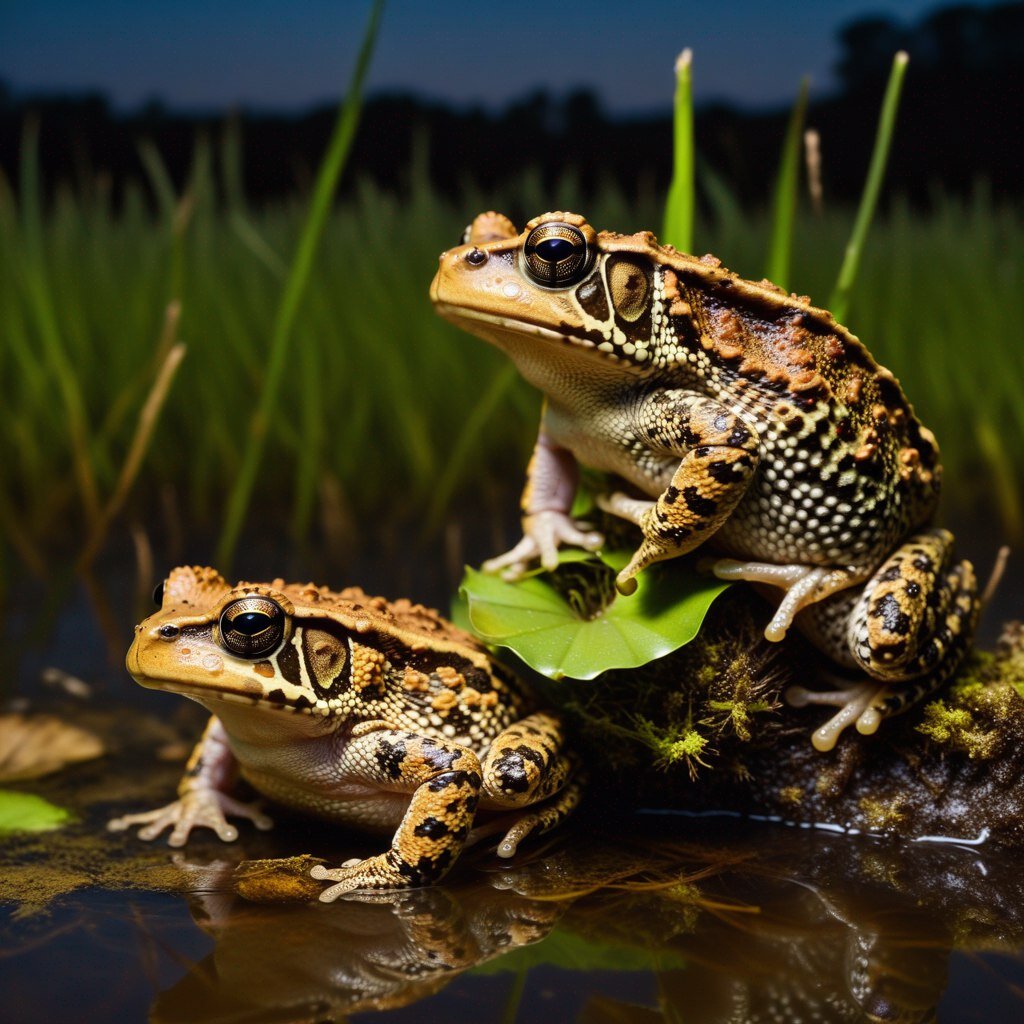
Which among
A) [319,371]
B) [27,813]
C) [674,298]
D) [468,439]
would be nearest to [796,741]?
[674,298]

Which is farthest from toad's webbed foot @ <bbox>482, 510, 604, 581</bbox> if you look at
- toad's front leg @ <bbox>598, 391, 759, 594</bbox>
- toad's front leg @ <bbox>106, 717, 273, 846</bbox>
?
toad's front leg @ <bbox>106, 717, 273, 846</bbox>

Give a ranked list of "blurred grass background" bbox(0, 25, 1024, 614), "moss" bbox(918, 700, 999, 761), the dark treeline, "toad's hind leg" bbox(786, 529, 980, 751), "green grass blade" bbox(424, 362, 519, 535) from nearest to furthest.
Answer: "toad's hind leg" bbox(786, 529, 980, 751)
"moss" bbox(918, 700, 999, 761)
"green grass blade" bbox(424, 362, 519, 535)
"blurred grass background" bbox(0, 25, 1024, 614)
the dark treeline

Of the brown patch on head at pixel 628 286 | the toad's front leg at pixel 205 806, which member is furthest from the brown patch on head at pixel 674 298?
the toad's front leg at pixel 205 806

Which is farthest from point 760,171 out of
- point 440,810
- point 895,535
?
point 440,810

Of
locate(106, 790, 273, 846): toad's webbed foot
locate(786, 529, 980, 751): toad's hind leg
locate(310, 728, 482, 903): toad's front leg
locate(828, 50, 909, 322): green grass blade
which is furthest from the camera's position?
locate(828, 50, 909, 322): green grass blade

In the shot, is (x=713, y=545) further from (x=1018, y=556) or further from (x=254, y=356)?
(x=254, y=356)

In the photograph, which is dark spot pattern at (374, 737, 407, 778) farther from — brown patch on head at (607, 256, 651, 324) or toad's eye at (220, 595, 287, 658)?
→ brown patch on head at (607, 256, 651, 324)

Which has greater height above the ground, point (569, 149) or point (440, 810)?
point (569, 149)
